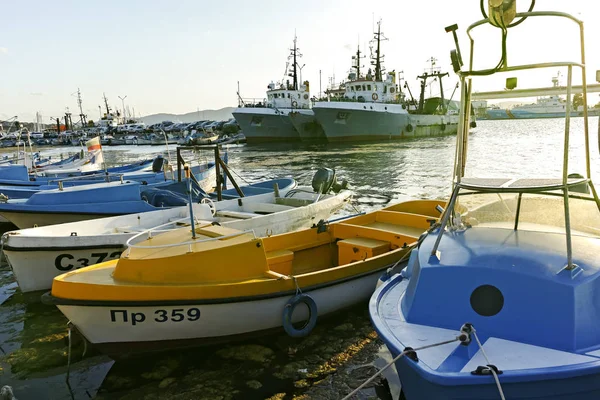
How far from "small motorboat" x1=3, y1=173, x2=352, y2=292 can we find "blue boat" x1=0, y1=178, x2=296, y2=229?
4.80 feet

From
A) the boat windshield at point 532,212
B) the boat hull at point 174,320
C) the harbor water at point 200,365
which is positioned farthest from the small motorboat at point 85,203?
the boat windshield at point 532,212

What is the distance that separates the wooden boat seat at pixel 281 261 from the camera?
7.63 meters

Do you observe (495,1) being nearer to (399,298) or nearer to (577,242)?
(577,242)

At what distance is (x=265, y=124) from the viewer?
2336 inches

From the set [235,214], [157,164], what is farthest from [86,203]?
[157,164]

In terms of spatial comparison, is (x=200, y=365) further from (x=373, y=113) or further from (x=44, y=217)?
(x=373, y=113)

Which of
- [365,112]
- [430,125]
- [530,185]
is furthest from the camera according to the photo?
[430,125]

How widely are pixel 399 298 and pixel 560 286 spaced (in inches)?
62.6

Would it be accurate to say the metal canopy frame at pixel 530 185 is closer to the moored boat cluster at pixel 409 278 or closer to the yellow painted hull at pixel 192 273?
the moored boat cluster at pixel 409 278

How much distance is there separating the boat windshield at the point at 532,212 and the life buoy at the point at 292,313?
7.96 feet

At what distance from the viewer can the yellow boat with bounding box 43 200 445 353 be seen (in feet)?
18.4

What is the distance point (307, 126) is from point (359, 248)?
2056 inches

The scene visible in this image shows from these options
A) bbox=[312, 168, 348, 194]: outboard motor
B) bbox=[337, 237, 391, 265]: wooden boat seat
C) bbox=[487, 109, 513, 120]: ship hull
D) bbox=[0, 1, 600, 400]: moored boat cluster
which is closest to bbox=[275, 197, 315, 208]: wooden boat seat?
bbox=[312, 168, 348, 194]: outboard motor

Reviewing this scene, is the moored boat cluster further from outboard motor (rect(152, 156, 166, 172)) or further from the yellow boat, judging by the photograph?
outboard motor (rect(152, 156, 166, 172))
